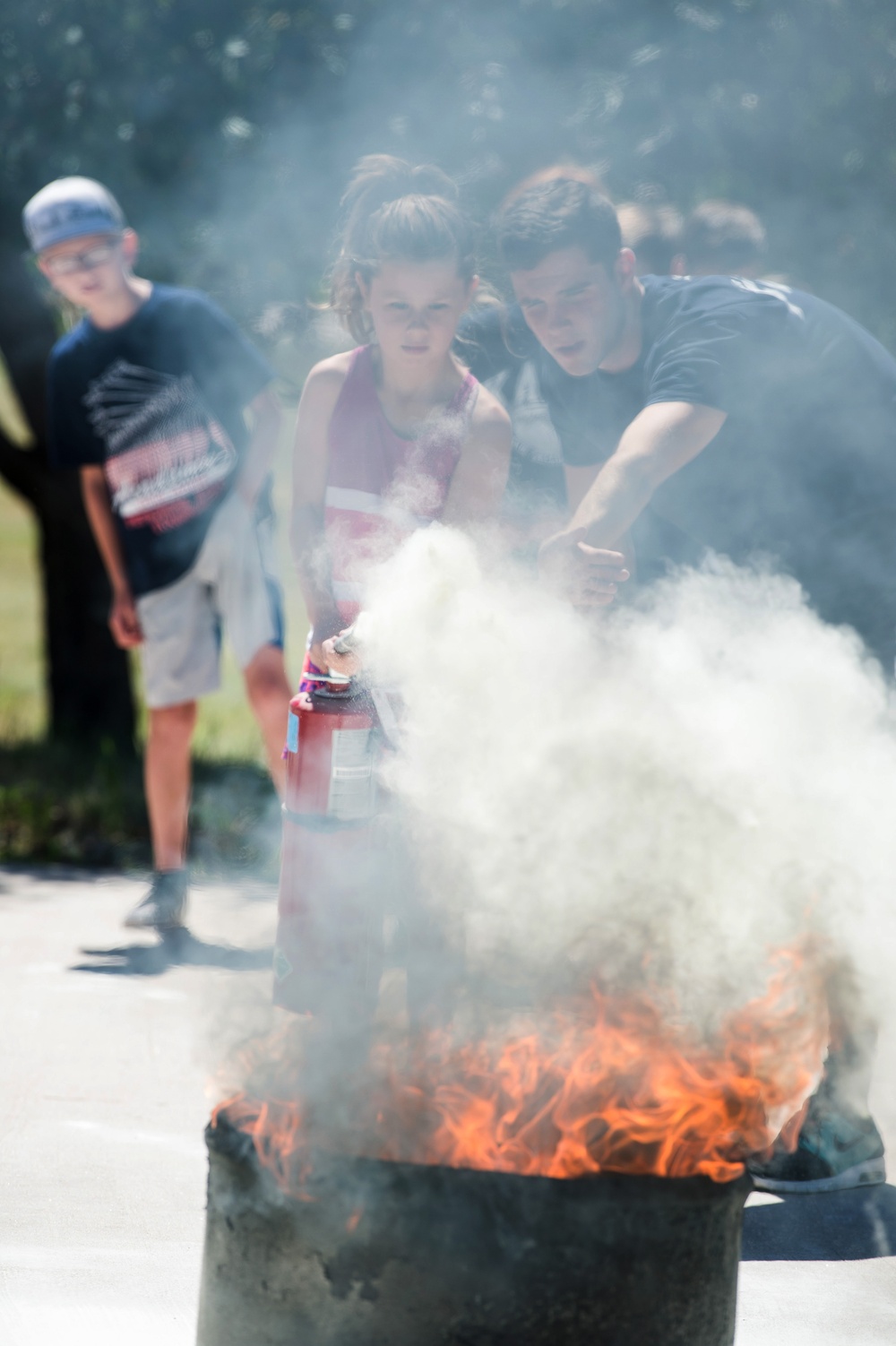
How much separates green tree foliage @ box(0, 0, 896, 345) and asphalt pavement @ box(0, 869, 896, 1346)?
2.91m

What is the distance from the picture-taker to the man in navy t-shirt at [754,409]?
2877mm

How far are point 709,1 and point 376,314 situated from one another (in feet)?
10.6

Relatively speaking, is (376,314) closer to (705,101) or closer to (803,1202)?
(803,1202)

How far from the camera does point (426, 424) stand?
9.75ft

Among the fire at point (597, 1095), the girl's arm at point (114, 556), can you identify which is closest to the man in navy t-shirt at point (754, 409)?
the fire at point (597, 1095)

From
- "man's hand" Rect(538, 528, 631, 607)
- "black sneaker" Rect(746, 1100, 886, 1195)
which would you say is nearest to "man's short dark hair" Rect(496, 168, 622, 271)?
"man's hand" Rect(538, 528, 631, 607)

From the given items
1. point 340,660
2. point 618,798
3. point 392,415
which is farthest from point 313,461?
point 618,798

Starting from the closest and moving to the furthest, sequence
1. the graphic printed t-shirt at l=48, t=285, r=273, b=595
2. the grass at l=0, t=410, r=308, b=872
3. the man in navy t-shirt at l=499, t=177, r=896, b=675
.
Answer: the man in navy t-shirt at l=499, t=177, r=896, b=675 < the graphic printed t-shirt at l=48, t=285, r=273, b=595 < the grass at l=0, t=410, r=308, b=872

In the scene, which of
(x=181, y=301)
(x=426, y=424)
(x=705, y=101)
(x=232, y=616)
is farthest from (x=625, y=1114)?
(x=705, y=101)

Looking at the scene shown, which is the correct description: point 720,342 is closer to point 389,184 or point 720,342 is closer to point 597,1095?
point 389,184

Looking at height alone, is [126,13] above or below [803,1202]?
above

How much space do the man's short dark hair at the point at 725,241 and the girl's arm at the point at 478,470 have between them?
187 cm

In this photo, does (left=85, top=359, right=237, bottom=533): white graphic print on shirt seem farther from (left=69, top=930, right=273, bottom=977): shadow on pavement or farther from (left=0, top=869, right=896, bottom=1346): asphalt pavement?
(left=0, top=869, right=896, bottom=1346): asphalt pavement

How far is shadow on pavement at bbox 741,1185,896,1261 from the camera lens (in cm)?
273
